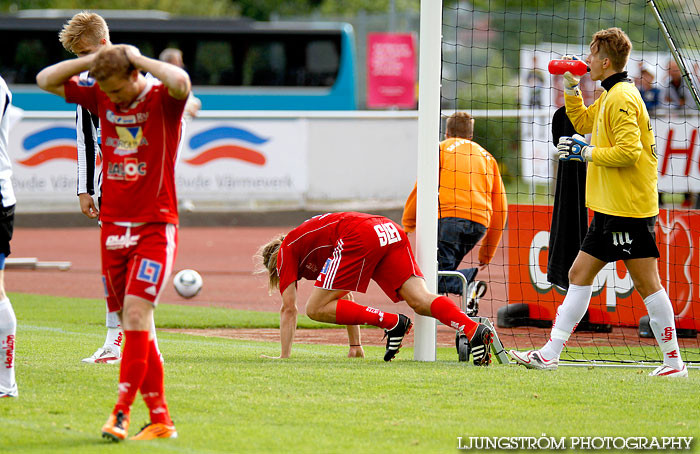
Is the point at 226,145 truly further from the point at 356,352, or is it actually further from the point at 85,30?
the point at 85,30

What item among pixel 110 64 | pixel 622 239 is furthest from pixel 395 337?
pixel 110 64

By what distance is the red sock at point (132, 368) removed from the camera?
511 centimetres

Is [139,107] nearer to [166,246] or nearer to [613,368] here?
[166,246]

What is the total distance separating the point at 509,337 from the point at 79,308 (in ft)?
15.7

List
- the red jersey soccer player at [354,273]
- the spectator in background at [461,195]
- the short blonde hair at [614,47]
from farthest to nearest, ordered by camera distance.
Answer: the spectator in background at [461,195] → the red jersey soccer player at [354,273] → the short blonde hair at [614,47]

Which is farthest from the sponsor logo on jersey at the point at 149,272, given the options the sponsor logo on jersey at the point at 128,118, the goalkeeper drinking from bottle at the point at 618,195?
the goalkeeper drinking from bottle at the point at 618,195

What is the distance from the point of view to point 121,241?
17.3 feet

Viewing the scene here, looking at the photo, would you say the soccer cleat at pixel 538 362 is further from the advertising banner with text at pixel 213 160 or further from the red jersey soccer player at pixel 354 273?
the advertising banner with text at pixel 213 160

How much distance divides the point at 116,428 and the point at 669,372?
4186mm

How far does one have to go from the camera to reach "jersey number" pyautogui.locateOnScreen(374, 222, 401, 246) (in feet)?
25.5

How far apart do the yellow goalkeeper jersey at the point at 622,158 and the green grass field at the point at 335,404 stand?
1.20 m

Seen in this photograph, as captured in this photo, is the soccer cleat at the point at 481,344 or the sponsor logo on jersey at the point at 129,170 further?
the soccer cleat at the point at 481,344

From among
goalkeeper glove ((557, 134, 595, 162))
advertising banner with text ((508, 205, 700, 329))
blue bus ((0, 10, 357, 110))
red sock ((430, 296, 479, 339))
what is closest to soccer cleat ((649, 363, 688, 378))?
red sock ((430, 296, 479, 339))

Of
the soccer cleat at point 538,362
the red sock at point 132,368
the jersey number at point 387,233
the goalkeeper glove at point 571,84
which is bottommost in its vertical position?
the soccer cleat at point 538,362
